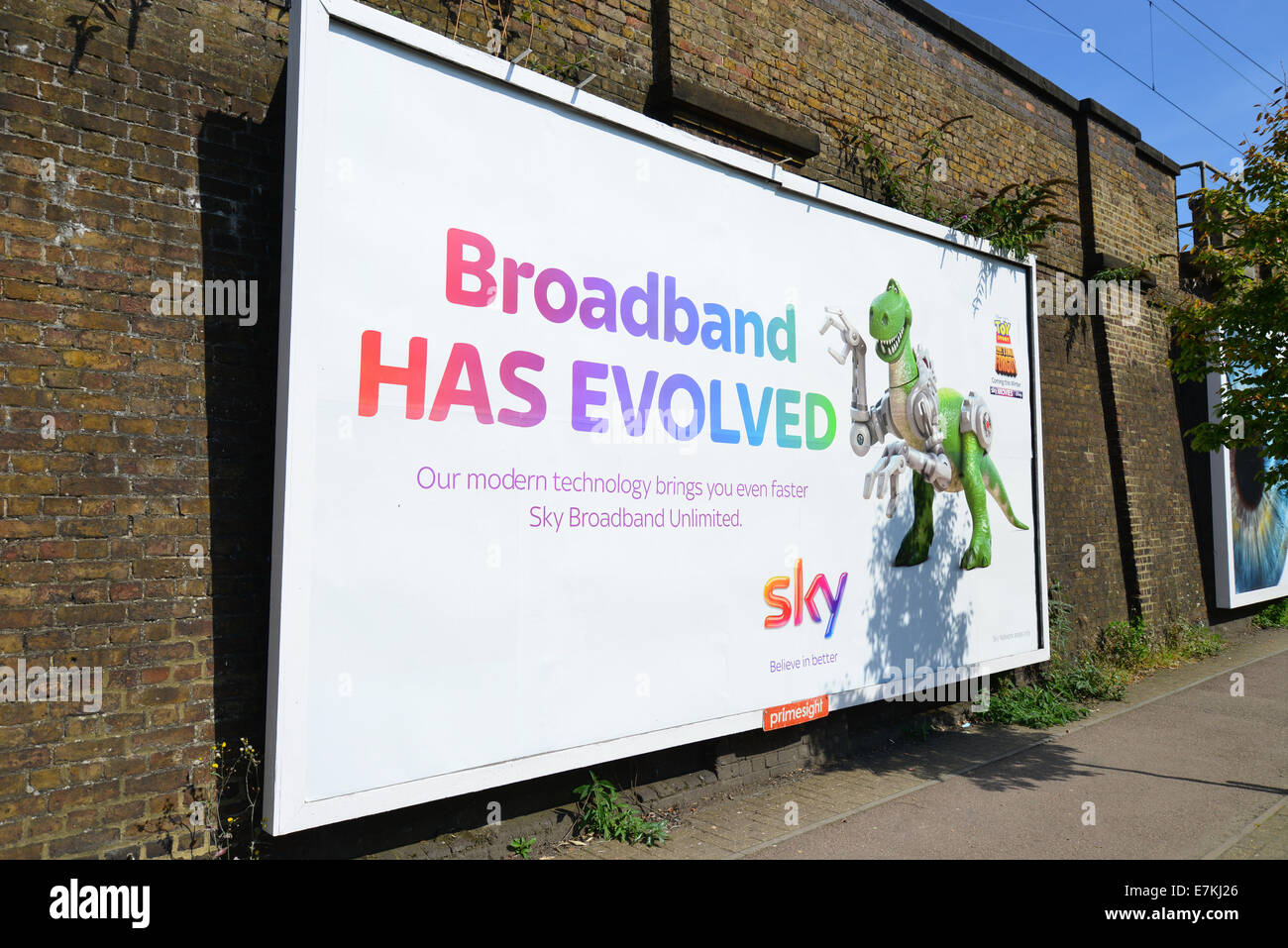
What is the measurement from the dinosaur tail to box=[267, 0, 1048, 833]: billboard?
1186mm

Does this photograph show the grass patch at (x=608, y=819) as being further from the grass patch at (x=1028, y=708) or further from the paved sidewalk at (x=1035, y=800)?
the grass patch at (x=1028, y=708)

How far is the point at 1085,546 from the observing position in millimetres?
10641

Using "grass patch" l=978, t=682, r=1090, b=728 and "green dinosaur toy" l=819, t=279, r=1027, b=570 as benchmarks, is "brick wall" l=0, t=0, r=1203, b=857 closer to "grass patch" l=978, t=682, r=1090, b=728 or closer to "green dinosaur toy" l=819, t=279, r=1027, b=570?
"green dinosaur toy" l=819, t=279, r=1027, b=570

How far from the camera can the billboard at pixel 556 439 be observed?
4121mm

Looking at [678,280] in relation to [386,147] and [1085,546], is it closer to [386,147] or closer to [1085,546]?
[386,147]

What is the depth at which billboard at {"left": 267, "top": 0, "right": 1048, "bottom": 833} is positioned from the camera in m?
4.12

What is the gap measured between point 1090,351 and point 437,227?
9.79 m

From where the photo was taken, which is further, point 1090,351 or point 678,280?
point 1090,351

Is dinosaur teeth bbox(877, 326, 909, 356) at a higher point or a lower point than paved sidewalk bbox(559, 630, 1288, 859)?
higher

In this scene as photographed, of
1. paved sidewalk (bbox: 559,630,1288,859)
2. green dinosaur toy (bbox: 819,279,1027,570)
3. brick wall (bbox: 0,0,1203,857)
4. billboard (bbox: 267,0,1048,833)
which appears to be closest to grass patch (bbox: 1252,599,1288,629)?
paved sidewalk (bbox: 559,630,1288,859)

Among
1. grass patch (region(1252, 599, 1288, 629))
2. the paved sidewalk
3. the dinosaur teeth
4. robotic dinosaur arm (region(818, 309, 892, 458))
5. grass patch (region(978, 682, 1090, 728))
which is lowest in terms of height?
the paved sidewalk

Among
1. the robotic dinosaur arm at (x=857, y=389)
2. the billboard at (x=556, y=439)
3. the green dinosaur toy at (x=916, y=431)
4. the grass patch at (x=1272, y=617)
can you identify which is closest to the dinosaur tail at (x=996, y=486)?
the green dinosaur toy at (x=916, y=431)

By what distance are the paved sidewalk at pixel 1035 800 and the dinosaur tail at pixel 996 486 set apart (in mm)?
2119
